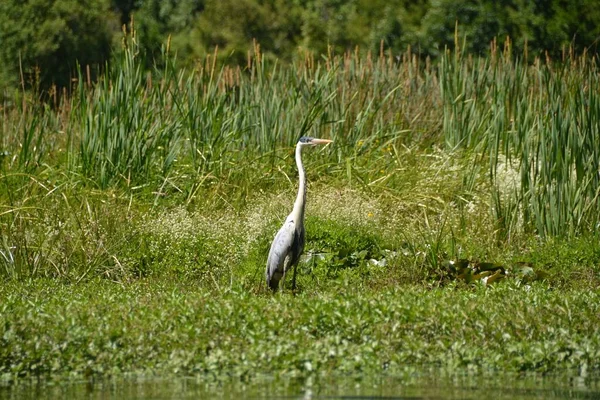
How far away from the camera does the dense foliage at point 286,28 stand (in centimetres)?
2772

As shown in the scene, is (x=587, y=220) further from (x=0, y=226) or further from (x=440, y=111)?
(x=0, y=226)

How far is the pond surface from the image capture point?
6027 millimetres

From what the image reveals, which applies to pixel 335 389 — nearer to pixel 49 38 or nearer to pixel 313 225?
pixel 313 225

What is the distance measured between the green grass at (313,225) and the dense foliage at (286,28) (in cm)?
1180

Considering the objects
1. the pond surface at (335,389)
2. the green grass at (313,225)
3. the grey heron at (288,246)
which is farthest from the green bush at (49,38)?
the pond surface at (335,389)

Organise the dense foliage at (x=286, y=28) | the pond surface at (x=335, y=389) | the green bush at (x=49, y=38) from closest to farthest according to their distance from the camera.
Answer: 1. the pond surface at (x=335, y=389)
2. the dense foliage at (x=286, y=28)
3. the green bush at (x=49, y=38)

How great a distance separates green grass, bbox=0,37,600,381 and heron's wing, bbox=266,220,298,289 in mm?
250

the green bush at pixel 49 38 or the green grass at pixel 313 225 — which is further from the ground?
the green grass at pixel 313 225

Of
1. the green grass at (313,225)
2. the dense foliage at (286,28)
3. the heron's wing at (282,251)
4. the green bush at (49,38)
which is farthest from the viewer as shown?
the green bush at (49,38)

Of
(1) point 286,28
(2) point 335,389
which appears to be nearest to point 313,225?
(2) point 335,389

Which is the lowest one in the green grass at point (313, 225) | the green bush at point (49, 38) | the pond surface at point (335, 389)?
the green bush at point (49, 38)

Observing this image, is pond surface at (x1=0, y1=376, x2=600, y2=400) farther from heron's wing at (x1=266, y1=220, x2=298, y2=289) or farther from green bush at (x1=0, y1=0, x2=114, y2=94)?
green bush at (x1=0, y1=0, x2=114, y2=94)

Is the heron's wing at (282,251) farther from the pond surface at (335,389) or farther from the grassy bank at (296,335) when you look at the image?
the pond surface at (335,389)

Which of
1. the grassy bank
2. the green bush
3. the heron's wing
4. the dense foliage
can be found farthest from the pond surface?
the green bush
